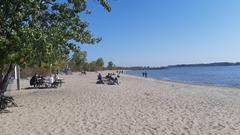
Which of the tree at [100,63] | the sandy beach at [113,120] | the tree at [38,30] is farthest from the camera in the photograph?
the tree at [100,63]

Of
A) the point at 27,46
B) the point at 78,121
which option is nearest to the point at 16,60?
the point at 27,46

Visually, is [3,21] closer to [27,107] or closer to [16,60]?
[16,60]

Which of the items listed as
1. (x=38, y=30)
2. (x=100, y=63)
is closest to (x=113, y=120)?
(x=38, y=30)

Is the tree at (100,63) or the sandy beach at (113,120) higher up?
the tree at (100,63)

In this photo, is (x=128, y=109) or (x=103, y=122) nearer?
(x=103, y=122)

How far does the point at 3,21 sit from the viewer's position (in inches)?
488

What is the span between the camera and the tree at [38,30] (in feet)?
40.7

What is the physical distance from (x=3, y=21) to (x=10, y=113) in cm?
333

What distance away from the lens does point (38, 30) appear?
13.0 metres

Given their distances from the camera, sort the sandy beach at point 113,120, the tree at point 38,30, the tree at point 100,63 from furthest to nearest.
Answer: the tree at point 100,63 → the tree at point 38,30 → the sandy beach at point 113,120

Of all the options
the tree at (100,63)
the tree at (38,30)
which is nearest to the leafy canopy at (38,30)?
the tree at (38,30)

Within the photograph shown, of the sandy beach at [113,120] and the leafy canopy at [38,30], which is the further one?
the leafy canopy at [38,30]

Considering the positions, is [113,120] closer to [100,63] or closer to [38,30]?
[38,30]

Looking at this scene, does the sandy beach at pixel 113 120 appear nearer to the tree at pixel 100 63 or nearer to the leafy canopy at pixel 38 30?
the leafy canopy at pixel 38 30
